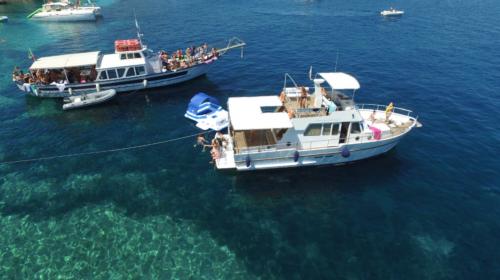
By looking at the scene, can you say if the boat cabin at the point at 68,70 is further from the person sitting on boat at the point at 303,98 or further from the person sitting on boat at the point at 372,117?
the person sitting on boat at the point at 372,117

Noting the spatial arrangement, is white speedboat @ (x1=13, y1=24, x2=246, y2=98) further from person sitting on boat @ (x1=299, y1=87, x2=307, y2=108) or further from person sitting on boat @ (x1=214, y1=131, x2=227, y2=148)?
person sitting on boat @ (x1=299, y1=87, x2=307, y2=108)

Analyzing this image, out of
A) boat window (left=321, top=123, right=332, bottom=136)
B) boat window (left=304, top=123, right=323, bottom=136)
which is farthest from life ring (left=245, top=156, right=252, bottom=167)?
boat window (left=321, top=123, right=332, bottom=136)

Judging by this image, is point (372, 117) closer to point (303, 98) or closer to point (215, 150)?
point (303, 98)

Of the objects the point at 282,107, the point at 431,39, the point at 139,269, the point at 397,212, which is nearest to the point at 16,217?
the point at 139,269

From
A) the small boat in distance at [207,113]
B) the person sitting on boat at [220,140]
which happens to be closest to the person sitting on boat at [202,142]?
the person sitting on boat at [220,140]

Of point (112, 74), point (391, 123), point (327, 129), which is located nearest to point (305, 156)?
point (327, 129)

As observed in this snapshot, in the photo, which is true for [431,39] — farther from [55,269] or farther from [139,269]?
[55,269]

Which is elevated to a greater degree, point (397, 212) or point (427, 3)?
point (427, 3)
